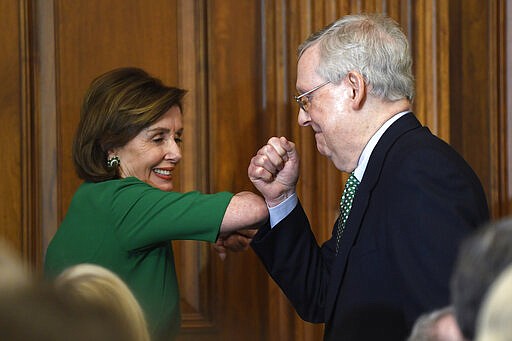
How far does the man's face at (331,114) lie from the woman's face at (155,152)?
0.45m

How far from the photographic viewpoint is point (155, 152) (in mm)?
2598

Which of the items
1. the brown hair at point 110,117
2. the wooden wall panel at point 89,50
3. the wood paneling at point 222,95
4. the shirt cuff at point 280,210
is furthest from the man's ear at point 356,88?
the wooden wall panel at point 89,50

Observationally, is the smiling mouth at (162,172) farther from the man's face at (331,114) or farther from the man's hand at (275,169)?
the man's face at (331,114)

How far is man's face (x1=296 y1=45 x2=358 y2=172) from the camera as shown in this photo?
227 centimetres

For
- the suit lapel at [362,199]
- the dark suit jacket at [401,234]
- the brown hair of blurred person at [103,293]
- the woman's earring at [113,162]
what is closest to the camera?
the brown hair of blurred person at [103,293]

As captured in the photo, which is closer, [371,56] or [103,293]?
[103,293]

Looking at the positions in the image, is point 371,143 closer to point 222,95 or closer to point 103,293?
point 222,95

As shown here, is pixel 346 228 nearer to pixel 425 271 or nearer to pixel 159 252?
pixel 425 271

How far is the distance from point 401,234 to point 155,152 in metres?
0.88

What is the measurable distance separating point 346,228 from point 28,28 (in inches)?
58.7

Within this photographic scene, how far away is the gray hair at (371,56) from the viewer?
7.35 ft

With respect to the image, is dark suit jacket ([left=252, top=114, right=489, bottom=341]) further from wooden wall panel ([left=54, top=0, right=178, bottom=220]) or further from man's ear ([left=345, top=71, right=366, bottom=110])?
wooden wall panel ([left=54, top=0, right=178, bottom=220])

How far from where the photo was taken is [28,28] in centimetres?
311

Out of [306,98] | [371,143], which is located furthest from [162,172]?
[371,143]
